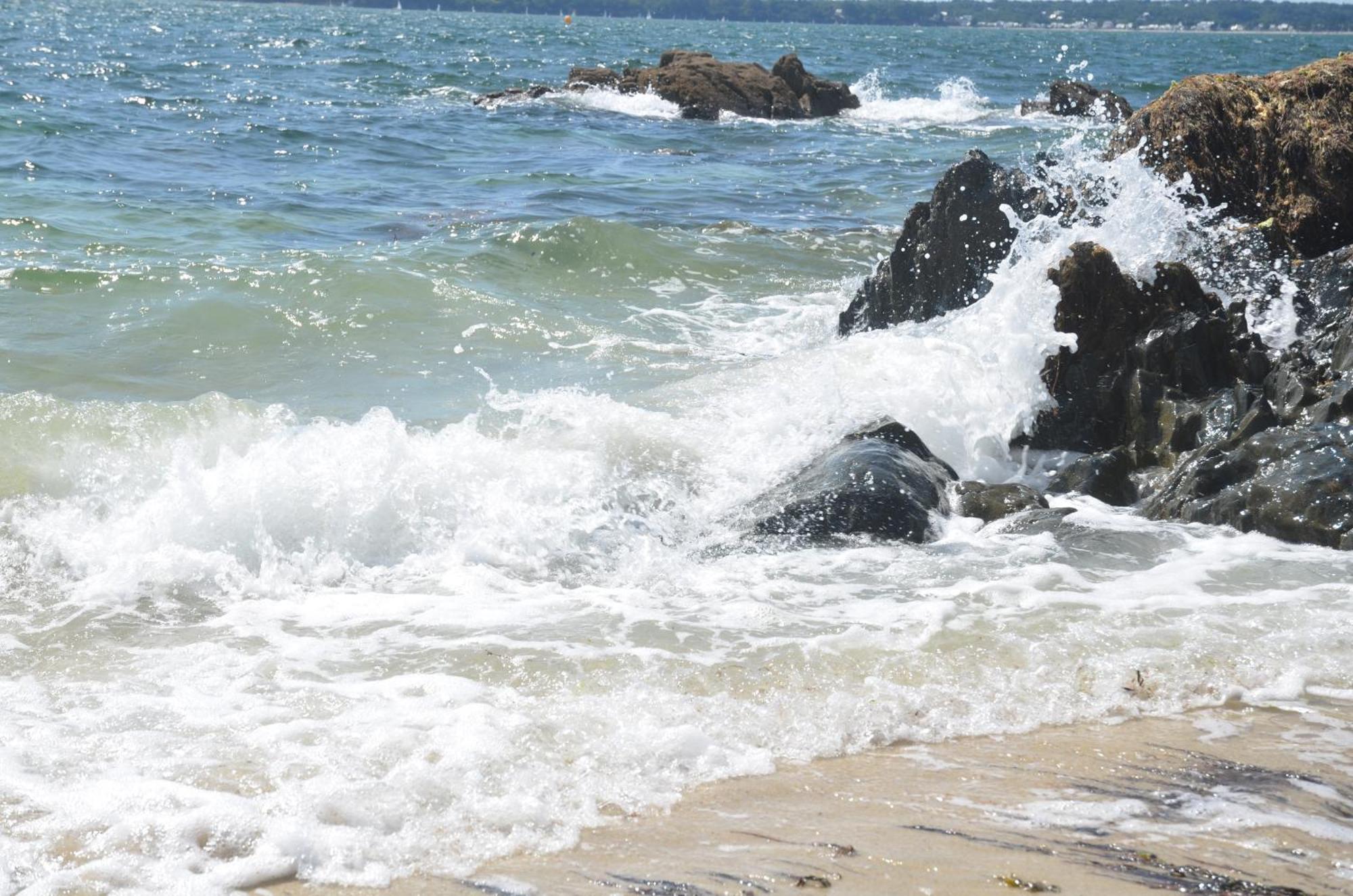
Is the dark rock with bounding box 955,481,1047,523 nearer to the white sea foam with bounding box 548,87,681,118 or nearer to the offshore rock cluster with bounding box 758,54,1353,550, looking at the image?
the offshore rock cluster with bounding box 758,54,1353,550

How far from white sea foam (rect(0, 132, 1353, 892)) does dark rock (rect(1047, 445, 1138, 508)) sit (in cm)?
18

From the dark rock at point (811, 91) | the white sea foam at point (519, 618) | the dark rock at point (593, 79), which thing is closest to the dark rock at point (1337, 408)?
the white sea foam at point (519, 618)

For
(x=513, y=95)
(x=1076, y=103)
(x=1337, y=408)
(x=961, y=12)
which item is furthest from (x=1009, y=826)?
(x=961, y=12)

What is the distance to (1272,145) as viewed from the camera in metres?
7.42

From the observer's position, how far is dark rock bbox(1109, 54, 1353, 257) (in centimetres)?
712

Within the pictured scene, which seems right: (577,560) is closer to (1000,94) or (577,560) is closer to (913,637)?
(913,637)

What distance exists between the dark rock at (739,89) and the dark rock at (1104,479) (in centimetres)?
2118

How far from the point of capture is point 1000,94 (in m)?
34.2

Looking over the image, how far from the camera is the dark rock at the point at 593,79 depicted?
28.9m

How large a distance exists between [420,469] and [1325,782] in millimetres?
3967

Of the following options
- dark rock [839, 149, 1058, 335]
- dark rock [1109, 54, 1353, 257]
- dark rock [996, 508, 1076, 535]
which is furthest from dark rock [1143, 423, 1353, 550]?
dark rock [839, 149, 1058, 335]

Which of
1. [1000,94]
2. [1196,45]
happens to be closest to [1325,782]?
[1000,94]

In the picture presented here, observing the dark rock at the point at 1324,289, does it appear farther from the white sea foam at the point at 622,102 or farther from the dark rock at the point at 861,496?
the white sea foam at the point at 622,102

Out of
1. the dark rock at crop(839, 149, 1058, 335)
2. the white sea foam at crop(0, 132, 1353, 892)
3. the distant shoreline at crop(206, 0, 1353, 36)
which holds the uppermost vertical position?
the distant shoreline at crop(206, 0, 1353, 36)
